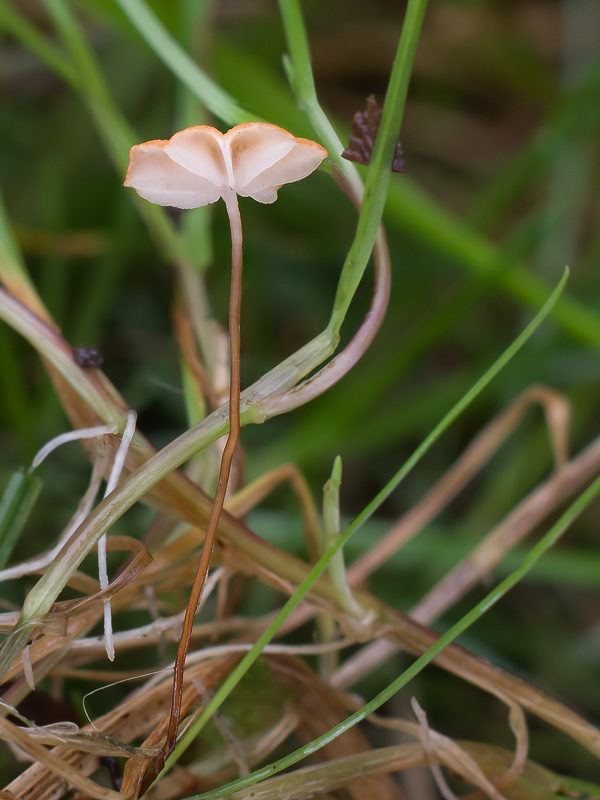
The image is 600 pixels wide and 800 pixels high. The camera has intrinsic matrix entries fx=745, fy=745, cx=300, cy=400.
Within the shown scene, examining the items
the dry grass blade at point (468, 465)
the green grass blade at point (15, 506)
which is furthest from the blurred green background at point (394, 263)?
the green grass blade at point (15, 506)

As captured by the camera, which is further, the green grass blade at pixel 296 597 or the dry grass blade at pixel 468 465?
the dry grass blade at pixel 468 465

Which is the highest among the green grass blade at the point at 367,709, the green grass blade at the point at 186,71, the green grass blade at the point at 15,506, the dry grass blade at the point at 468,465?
the green grass blade at the point at 186,71

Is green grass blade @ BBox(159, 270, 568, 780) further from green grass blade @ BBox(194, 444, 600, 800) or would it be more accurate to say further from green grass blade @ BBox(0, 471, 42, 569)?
green grass blade @ BBox(0, 471, 42, 569)

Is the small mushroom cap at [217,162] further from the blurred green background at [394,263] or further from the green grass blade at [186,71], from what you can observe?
the blurred green background at [394,263]

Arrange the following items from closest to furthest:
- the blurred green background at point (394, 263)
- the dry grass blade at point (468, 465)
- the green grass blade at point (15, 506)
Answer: the green grass blade at point (15, 506) → the dry grass blade at point (468, 465) → the blurred green background at point (394, 263)

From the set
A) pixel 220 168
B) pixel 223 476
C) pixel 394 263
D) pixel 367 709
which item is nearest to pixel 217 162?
pixel 220 168

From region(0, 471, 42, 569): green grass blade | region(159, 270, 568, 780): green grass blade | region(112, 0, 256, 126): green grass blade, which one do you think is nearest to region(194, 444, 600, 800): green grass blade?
region(159, 270, 568, 780): green grass blade

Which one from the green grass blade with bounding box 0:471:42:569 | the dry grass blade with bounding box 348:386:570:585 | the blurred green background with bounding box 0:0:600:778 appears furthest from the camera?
the blurred green background with bounding box 0:0:600:778

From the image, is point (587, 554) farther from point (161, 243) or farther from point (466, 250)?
point (161, 243)
